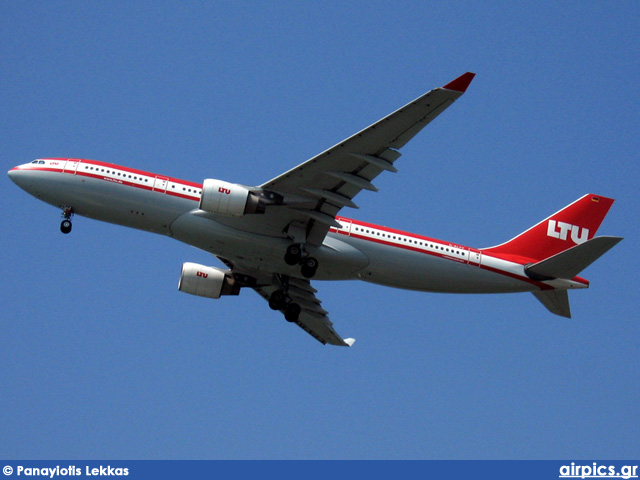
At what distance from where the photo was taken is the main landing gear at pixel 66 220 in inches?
1704

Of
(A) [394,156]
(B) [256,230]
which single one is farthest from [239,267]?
(A) [394,156]

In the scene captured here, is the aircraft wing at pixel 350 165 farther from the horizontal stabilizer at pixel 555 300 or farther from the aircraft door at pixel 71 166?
the horizontal stabilizer at pixel 555 300

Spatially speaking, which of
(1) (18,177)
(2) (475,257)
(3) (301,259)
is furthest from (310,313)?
(1) (18,177)

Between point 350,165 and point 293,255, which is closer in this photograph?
point 350,165

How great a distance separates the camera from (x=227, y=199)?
40.6 metres

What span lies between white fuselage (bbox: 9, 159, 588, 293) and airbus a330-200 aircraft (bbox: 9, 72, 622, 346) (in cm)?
5

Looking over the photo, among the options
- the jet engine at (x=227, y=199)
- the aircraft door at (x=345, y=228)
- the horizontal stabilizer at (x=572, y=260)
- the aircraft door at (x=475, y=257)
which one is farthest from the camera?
the aircraft door at (x=475, y=257)

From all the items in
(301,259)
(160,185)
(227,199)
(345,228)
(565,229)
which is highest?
(565,229)

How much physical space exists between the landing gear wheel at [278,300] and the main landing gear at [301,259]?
4678mm

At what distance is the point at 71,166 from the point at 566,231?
27.2 metres

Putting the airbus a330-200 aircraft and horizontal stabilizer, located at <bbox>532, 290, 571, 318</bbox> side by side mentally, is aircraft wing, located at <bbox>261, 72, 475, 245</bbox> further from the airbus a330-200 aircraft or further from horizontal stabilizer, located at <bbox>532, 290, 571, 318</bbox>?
horizontal stabilizer, located at <bbox>532, 290, 571, 318</bbox>

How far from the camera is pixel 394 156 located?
128ft

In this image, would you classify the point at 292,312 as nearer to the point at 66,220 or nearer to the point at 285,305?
the point at 285,305

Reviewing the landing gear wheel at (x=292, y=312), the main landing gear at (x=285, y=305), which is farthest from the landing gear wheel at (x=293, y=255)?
the landing gear wheel at (x=292, y=312)
